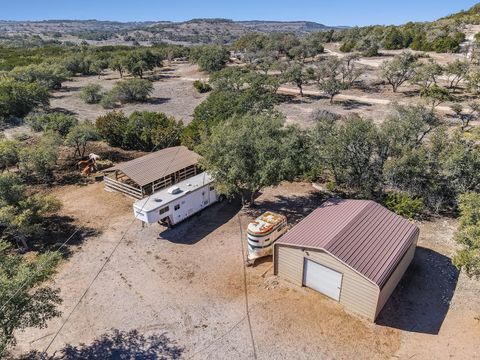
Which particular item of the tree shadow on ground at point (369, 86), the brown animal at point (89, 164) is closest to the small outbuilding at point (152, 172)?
the brown animal at point (89, 164)

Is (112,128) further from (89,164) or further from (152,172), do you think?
(152,172)

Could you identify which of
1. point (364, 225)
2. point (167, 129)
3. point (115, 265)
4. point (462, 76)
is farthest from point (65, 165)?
point (462, 76)

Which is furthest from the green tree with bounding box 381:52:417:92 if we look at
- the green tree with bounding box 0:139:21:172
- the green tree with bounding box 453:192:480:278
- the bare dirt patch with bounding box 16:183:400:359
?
the green tree with bounding box 0:139:21:172

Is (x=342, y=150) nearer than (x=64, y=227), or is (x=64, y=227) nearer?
(x=64, y=227)

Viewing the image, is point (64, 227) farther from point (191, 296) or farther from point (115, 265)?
point (191, 296)

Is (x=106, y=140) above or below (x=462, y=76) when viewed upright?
below
